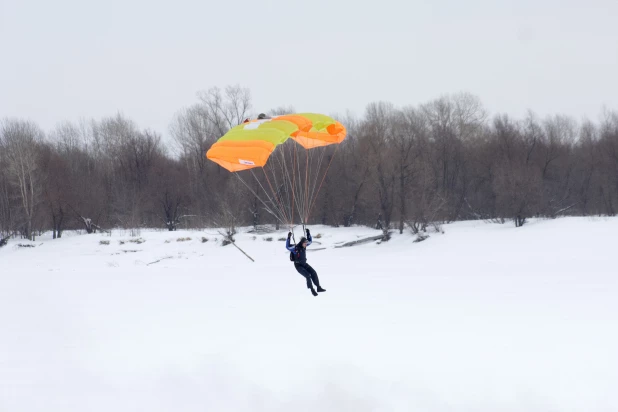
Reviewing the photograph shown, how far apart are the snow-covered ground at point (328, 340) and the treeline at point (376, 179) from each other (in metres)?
10.2

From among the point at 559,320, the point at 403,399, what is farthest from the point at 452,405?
the point at 559,320

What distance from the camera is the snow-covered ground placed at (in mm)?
7121

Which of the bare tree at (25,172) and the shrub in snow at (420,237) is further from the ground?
the bare tree at (25,172)

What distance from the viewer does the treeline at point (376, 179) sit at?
28438mm

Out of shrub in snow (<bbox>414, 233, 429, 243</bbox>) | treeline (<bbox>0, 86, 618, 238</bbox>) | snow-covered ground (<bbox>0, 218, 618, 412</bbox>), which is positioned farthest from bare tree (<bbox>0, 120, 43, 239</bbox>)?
shrub in snow (<bbox>414, 233, 429, 243</bbox>)

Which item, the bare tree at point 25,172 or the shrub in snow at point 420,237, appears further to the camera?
the bare tree at point 25,172

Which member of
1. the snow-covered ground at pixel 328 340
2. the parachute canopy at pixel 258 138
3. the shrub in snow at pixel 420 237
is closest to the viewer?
the snow-covered ground at pixel 328 340

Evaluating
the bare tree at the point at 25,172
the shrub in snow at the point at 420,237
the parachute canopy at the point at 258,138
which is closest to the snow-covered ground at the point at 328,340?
the parachute canopy at the point at 258,138

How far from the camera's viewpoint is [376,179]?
28.9 metres

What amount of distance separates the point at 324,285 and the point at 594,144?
31.5 metres

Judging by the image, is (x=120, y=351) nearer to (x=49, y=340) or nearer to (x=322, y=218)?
(x=49, y=340)

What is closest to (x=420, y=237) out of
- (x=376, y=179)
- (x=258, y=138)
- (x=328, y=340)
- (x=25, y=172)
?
(x=376, y=179)

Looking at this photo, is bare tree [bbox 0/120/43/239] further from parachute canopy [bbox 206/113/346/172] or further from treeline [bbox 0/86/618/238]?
parachute canopy [bbox 206/113/346/172]

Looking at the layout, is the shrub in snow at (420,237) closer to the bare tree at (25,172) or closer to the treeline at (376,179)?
the treeline at (376,179)
